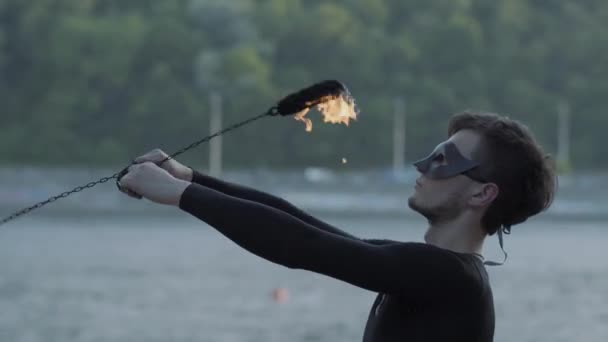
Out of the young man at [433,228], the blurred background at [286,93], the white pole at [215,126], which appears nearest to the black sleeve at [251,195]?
the young man at [433,228]

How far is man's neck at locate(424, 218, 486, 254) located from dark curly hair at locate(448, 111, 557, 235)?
0.04 meters

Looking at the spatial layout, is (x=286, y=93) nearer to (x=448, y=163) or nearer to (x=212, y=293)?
(x=212, y=293)

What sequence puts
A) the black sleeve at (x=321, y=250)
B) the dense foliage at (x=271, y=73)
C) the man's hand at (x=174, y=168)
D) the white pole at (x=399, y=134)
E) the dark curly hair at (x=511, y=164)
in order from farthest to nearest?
the white pole at (x=399, y=134) → the dense foliage at (x=271, y=73) → the man's hand at (x=174, y=168) → the dark curly hair at (x=511, y=164) → the black sleeve at (x=321, y=250)

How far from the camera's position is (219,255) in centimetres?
3709

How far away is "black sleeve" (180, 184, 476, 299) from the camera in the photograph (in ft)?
8.88

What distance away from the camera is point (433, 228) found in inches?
114

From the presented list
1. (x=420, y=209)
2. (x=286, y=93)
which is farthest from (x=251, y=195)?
Result: (x=286, y=93)

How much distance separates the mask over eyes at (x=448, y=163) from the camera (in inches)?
113

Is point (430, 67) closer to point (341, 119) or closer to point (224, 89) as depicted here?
point (224, 89)

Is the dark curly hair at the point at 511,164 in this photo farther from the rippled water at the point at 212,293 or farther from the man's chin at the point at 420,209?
the rippled water at the point at 212,293

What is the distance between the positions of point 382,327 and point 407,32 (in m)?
69.2

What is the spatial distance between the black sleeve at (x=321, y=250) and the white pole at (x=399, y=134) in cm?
6338

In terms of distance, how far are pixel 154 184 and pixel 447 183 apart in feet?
1.67

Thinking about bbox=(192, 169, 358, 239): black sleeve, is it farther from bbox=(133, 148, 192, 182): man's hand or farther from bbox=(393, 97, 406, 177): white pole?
bbox=(393, 97, 406, 177): white pole
